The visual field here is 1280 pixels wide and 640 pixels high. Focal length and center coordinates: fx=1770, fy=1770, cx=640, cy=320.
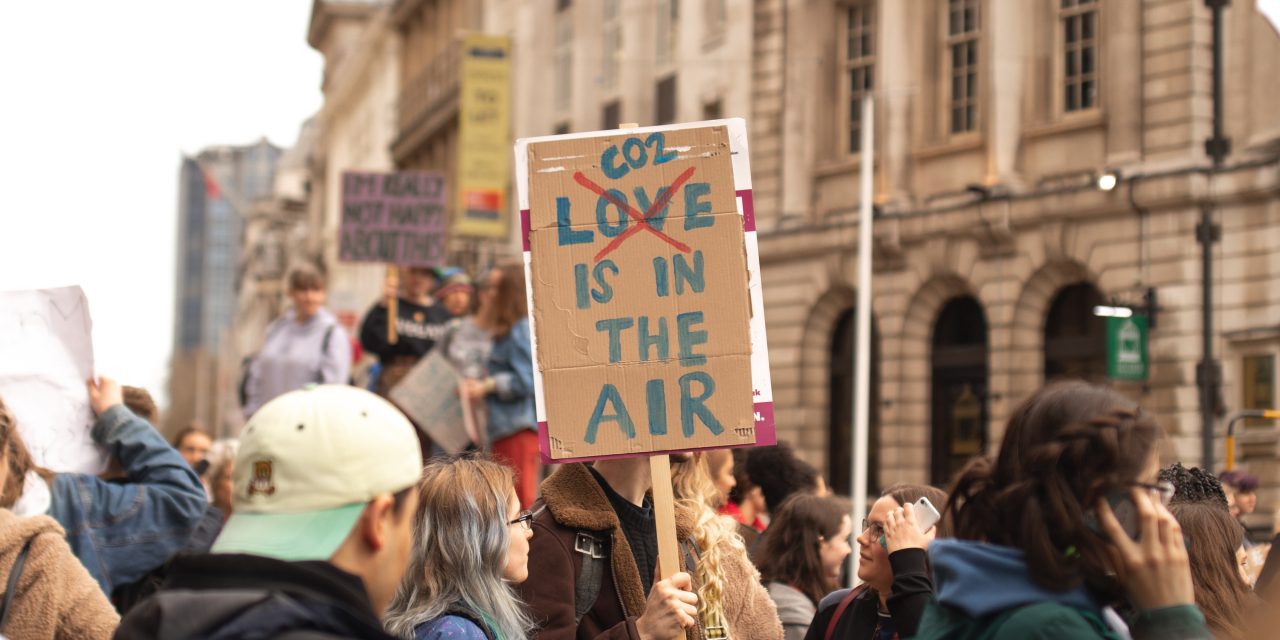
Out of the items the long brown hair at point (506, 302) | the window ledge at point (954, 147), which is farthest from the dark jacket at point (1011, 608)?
the window ledge at point (954, 147)

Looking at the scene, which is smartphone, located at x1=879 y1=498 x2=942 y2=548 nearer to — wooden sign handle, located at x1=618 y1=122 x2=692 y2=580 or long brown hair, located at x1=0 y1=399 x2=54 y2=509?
wooden sign handle, located at x1=618 y1=122 x2=692 y2=580

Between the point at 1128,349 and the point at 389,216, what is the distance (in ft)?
42.0

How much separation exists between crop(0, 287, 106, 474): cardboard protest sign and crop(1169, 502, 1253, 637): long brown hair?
352cm

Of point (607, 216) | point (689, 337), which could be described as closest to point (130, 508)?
point (607, 216)

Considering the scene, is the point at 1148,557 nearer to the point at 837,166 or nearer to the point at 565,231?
the point at 565,231

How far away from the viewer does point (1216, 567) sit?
4988mm

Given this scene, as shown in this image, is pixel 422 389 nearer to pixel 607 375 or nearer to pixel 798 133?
pixel 607 375

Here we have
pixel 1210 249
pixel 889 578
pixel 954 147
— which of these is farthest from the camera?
pixel 954 147

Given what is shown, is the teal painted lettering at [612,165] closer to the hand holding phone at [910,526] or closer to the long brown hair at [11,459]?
the hand holding phone at [910,526]

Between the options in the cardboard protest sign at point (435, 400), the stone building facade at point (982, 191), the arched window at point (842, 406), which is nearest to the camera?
the cardboard protest sign at point (435, 400)

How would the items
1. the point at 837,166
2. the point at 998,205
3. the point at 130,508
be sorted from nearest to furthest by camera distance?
1. the point at 130,508
2. the point at 998,205
3. the point at 837,166

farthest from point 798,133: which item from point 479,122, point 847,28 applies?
point 479,122

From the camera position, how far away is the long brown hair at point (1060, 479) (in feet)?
9.76

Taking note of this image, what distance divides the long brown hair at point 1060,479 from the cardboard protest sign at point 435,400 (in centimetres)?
840
